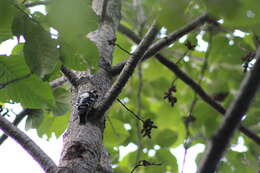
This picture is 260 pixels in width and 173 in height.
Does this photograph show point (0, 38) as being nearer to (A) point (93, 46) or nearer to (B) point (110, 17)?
(A) point (93, 46)

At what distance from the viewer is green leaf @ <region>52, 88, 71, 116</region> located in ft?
7.94

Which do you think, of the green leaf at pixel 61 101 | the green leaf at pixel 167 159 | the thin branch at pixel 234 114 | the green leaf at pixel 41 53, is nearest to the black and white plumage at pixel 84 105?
the green leaf at pixel 41 53

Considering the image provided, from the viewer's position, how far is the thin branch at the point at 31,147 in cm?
153

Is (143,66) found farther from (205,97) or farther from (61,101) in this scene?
(61,101)

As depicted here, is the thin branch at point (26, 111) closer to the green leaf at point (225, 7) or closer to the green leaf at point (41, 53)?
the green leaf at point (41, 53)

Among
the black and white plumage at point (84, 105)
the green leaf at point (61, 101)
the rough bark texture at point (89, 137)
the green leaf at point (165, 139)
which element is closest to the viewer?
the rough bark texture at point (89, 137)

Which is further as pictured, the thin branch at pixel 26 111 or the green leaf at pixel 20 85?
the thin branch at pixel 26 111

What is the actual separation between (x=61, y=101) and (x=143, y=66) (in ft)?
5.88

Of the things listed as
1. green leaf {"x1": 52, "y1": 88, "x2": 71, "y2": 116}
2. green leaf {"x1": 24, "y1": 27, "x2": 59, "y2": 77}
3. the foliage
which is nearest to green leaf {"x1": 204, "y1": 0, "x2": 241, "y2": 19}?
the foliage

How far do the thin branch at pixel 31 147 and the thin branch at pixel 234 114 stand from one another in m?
0.78

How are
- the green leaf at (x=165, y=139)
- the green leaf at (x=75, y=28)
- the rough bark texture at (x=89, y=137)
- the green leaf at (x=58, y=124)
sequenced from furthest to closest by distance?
1. the green leaf at (x=165, y=139)
2. the green leaf at (x=58, y=124)
3. the rough bark texture at (x=89, y=137)
4. the green leaf at (x=75, y=28)

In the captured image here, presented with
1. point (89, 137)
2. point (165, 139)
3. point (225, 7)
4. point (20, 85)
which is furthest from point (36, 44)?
point (165, 139)

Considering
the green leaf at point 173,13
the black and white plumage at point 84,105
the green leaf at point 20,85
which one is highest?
the green leaf at point 20,85

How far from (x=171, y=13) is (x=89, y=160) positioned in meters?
0.81
